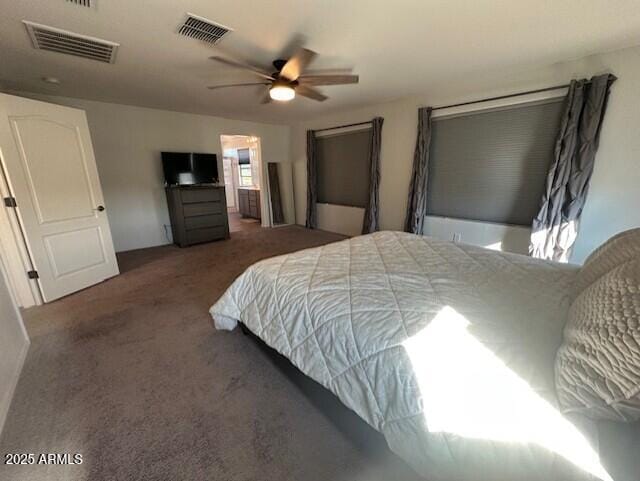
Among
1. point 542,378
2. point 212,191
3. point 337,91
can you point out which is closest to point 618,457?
point 542,378

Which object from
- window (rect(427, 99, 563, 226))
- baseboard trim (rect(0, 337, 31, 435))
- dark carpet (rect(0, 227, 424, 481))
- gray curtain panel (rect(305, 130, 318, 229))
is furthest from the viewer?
gray curtain panel (rect(305, 130, 318, 229))

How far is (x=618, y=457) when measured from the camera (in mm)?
656

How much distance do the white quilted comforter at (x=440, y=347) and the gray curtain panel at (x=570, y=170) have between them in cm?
150

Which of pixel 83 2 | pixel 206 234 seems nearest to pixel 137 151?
pixel 206 234

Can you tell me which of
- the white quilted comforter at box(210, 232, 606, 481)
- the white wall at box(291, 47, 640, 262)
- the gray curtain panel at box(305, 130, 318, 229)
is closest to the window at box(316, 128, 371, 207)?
the gray curtain panel at box(305, 130, 318, 229)

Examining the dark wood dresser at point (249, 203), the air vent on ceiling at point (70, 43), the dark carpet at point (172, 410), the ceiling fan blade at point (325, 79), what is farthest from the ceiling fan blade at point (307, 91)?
the dark wood dresser at point (249, 203)

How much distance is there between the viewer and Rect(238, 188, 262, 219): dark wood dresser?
6.99m

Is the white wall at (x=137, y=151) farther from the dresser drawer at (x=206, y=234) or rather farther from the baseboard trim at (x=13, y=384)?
the baseboard trim at (x=13, y=384)

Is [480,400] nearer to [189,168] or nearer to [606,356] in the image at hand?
[606,356]

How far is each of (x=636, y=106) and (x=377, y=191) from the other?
9.39ft

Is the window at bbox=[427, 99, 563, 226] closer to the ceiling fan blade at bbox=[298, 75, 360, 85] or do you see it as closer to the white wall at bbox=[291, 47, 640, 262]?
the white wall at bbox=[291, 47, 640, 262]

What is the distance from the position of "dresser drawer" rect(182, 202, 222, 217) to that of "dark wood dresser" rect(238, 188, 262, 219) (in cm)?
192

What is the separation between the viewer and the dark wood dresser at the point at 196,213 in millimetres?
4461

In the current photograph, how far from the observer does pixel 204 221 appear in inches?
187
